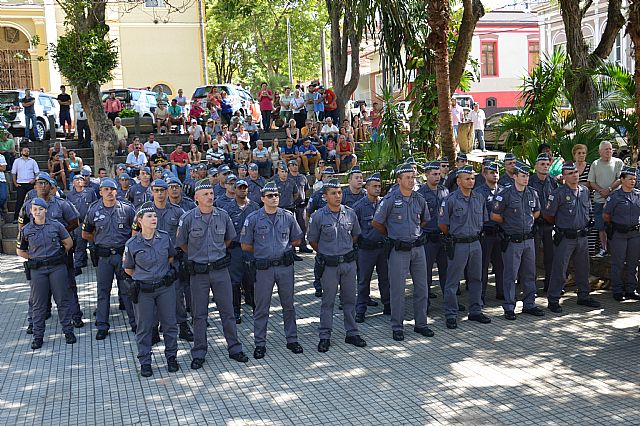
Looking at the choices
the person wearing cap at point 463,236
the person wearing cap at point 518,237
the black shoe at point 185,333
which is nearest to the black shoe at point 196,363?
the black shoe at point 185,333

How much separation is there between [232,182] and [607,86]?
21.6 ft

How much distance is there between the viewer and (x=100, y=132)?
66.6ft

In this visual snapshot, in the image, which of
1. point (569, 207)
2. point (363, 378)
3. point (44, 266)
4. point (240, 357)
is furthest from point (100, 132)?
point (363, 378)

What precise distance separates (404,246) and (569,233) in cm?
243

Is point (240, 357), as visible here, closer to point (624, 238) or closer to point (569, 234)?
point (569, 234)

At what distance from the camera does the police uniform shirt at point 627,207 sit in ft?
34.0

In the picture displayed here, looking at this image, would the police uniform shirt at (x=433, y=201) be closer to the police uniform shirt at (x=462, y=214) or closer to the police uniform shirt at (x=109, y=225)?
the police uniform shirt at (x=462, y=214)

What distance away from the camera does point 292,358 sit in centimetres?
870

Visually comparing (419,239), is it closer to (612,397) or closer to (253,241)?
(253,241)

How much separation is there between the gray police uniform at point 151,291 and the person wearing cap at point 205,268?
26 cm

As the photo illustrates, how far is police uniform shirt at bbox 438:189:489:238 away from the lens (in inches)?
381

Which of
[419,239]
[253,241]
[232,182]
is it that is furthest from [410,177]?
[232,182]

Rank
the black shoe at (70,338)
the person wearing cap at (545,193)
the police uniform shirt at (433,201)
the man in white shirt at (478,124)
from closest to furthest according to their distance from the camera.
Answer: the black shoe at (70,338)
the police uniform shirt at (433,201)
the person wearing cap at (545,193)
the man in white shirt at (478,124)

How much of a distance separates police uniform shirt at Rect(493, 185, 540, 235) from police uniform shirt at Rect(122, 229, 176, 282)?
14.4 feet
